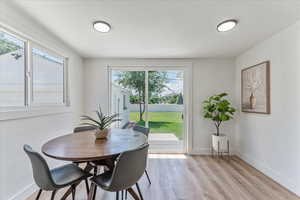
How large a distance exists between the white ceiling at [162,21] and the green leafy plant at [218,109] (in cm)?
103

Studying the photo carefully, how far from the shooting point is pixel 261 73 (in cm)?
272

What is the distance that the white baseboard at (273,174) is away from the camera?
2107mm

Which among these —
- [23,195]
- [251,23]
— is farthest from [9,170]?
[251,23]

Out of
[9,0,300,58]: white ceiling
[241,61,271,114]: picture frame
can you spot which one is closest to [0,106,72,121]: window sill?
[9,0,300,58]: white ceiling

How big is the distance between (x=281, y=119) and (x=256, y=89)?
0.72 meters

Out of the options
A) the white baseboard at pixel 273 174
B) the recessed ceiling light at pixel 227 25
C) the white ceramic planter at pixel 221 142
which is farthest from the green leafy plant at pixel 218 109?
the recessed ceiling light at pixel 227 25

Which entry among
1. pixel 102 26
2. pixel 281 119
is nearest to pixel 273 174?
pixel 281 119

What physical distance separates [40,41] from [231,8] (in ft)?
8.35

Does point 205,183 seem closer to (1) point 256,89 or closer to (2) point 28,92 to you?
(1) point 256,89

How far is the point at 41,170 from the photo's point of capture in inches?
51.8

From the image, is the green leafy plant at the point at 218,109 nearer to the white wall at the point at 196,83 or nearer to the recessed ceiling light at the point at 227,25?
the white wall at the point at 196,83

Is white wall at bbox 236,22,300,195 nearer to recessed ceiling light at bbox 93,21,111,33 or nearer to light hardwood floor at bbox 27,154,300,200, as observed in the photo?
light hardwood floor at bbox 27,154,300,200

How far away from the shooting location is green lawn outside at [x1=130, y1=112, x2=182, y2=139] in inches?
147

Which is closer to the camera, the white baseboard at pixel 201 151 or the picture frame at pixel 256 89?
the picture frame at pixel 256 89
